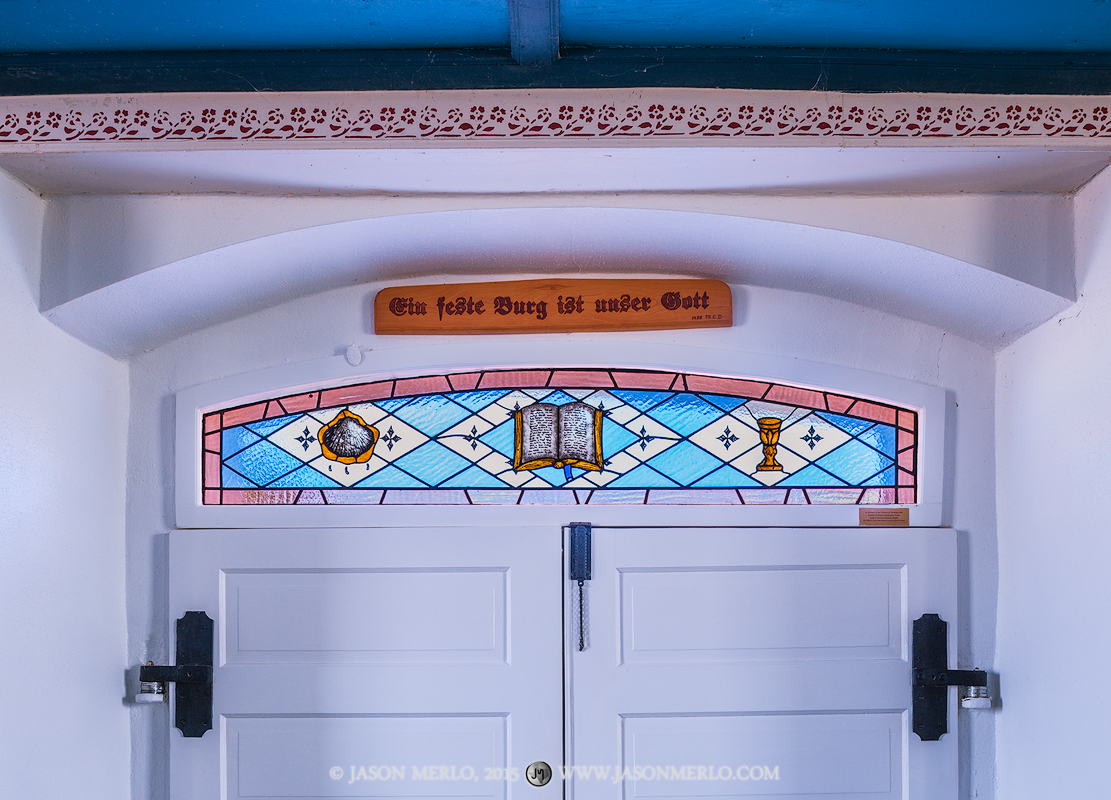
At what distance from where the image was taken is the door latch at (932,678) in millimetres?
2496

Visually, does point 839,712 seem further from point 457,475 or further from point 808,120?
point 808,120

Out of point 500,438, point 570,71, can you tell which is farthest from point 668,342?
point 570,71

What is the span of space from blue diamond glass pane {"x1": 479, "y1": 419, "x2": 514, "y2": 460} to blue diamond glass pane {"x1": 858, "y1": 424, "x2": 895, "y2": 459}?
1.09 meters

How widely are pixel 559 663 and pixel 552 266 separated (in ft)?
3.91

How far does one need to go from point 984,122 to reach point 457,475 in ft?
5.57

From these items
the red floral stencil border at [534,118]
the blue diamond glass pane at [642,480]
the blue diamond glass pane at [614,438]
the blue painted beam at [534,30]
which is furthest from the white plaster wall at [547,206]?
the blue diamond glass pane at [642,480]

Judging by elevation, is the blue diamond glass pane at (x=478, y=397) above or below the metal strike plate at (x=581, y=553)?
above

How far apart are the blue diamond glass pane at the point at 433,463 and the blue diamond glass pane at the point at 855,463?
3.69ft

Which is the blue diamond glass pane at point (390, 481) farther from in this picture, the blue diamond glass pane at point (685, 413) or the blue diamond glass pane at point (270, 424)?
the blue diamond glass pane at point (685, 413)

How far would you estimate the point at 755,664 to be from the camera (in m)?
2.52

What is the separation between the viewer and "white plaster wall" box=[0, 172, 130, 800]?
205cm

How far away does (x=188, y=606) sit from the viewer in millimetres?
2543

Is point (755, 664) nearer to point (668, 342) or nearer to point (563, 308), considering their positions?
point (668, 342)

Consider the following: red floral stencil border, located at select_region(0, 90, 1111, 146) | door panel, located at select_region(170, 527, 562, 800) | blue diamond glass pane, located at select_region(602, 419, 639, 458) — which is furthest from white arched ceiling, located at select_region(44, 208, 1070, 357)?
door panel, located at select_region(170, 527, 562, 800)
